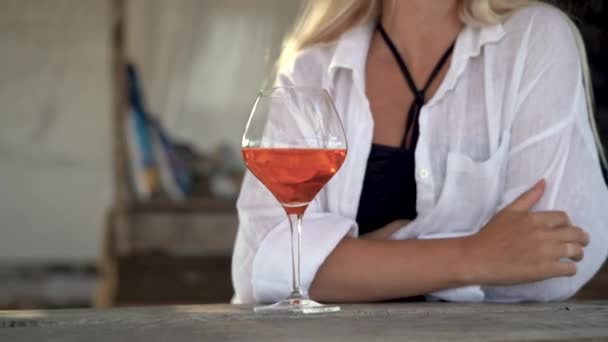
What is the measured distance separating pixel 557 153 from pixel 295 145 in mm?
543

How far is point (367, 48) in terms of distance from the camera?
1.92 metres

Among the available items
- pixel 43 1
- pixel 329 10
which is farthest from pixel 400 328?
pixel 43 1

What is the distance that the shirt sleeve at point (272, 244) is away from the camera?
1.53 metres

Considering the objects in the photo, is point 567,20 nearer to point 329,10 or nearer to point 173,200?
point 329,10

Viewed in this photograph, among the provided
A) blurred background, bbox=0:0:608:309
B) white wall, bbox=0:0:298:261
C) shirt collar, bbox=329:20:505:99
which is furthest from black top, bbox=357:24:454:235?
white wall, bbox=0:0:298:261

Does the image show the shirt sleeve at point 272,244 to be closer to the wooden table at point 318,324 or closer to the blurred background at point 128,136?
the wooden table at point 318,324

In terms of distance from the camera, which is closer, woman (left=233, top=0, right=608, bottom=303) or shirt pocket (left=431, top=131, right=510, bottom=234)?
woman (left=233, top=0, right=608, bottom=303)

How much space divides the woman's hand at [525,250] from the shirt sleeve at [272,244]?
0.70ft

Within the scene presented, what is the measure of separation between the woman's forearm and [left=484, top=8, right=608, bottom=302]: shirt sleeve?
4.8 inches

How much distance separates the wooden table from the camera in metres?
0.98

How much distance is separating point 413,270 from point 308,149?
1.08 feet

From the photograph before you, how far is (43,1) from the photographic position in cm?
532

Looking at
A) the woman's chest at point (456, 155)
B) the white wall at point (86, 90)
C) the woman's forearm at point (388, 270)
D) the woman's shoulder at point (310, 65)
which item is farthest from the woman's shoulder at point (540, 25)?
the white wall at point (86, 90)

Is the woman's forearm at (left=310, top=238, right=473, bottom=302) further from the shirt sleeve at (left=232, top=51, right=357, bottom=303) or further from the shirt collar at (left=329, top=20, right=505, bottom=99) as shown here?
the shirt collar at (left=329, top=20, right=505, bottom=99)
